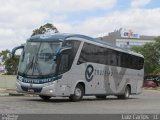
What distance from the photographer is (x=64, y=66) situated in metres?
24.0

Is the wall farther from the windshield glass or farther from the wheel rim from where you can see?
the windshield glass

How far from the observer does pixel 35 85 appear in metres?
23.4

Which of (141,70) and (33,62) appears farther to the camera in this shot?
(141,70)

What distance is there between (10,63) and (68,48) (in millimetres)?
36736

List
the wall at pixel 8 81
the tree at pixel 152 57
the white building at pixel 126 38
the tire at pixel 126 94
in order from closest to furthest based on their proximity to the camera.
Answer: the tire at pixel 126 94, the wall at pixel 8 81, the tree at pixel 152 57, the white building at pixel 126 38

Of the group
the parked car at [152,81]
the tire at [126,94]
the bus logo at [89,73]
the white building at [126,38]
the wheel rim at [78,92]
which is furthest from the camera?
the white building at [126,38]

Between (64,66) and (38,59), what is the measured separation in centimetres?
134

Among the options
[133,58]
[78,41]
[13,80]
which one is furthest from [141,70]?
[13,80]

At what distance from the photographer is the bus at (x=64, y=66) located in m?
23.5

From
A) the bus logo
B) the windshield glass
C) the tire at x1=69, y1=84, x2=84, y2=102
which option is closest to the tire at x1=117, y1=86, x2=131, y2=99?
the bus logo

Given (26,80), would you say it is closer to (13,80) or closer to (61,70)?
(61,70)

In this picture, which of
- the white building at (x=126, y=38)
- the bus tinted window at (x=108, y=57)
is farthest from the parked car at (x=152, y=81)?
the white building at (x=126, y=38)

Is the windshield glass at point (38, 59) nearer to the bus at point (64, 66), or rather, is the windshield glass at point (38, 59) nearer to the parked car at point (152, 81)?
the bus at point (64, 66)

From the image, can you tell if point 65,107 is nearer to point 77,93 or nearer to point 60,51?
point 60,51
